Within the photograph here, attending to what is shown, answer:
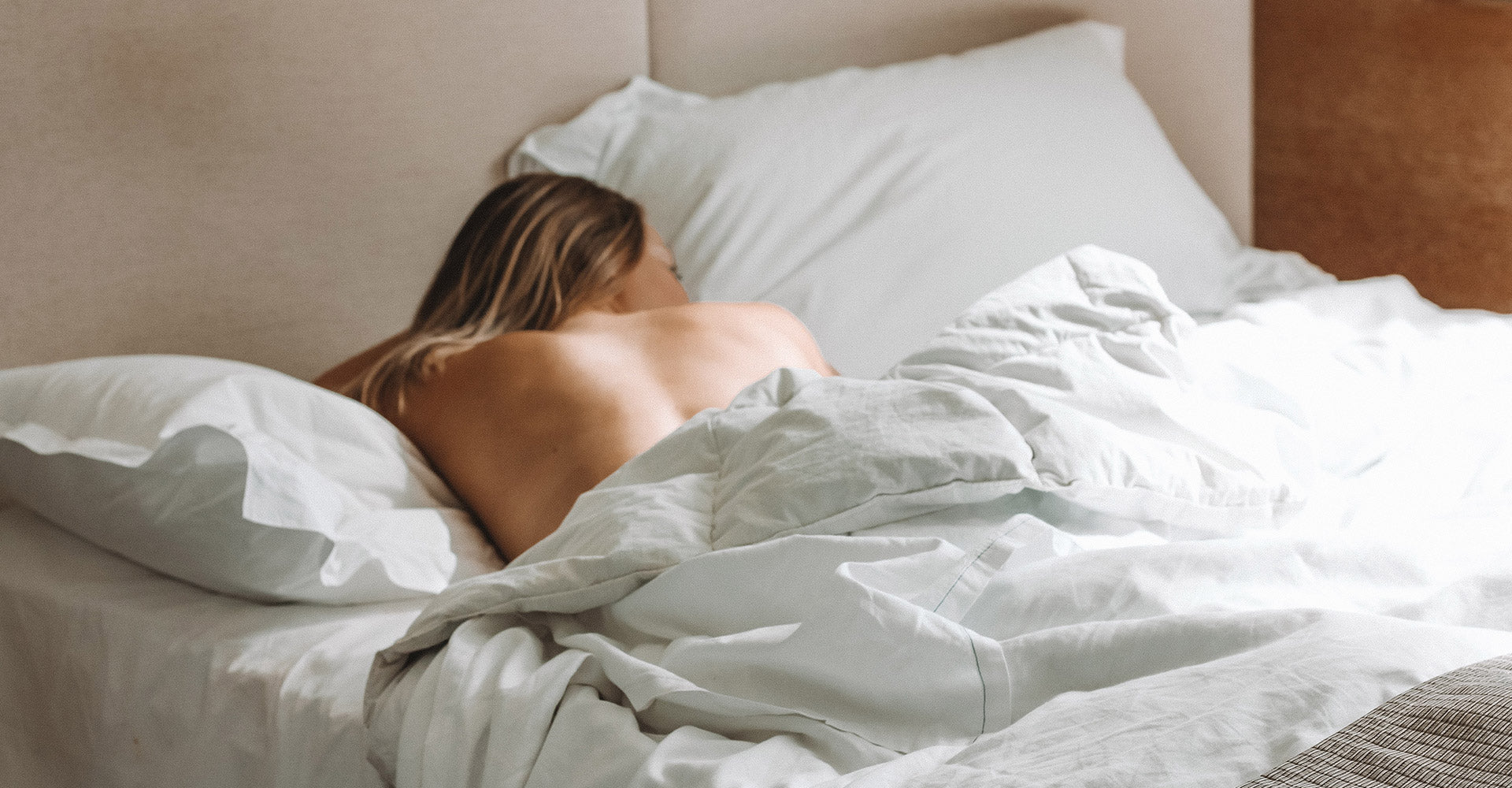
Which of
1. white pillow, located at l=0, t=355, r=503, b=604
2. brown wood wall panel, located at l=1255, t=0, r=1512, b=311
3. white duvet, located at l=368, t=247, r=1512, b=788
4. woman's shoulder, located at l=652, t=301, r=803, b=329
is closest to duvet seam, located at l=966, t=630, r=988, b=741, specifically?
white duvet, located at l=368, t=247, r=1512, b=788

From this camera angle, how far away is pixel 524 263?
1.38 metres

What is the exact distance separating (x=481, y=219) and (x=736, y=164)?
1.18 ft

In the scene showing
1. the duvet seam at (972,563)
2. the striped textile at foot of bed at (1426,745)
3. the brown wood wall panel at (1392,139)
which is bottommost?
the brown wood wall panel at (1392,139)

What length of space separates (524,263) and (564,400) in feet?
0.88

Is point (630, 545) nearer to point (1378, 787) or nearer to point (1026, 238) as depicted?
point (1378, 787)

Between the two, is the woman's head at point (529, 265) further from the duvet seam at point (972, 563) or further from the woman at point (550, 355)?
the duvet seam at point (972, 563)

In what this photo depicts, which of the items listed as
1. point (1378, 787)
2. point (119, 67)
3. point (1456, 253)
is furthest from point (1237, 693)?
point (1456, 253)

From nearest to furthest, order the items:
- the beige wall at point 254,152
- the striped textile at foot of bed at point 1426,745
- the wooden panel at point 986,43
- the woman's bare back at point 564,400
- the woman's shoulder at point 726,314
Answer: the striped textile at foot of bed at point 1426,745 < the woman's bare back at point 564,400 < the woman's shoulder at point 726,314 < the beige wall at point 254,152 < the wooden panel at point 986,43

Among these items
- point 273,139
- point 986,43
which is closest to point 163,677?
point 273,139

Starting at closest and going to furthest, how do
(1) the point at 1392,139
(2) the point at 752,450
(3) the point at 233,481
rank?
(2) the point at 752,450 → (3) the point at 233,481 → (1) the point at 1392,139

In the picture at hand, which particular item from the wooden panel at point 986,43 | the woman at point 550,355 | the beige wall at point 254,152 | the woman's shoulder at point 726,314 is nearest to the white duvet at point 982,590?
the woman at point 550,355

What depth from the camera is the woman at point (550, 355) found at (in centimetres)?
116

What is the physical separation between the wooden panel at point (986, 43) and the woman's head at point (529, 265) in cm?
46

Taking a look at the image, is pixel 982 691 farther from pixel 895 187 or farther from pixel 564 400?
pixel 895 187
